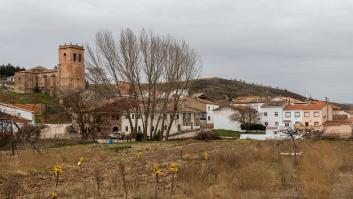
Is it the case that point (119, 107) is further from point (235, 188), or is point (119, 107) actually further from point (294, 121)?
point (235, 188)

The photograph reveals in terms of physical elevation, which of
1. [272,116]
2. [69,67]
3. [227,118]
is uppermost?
[69,67]

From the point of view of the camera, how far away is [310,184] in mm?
11125

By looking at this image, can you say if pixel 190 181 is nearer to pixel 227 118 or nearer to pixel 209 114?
pixel 227 118

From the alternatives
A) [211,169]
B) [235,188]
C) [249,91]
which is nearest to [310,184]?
[235,188]

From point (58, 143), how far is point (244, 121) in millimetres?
33552

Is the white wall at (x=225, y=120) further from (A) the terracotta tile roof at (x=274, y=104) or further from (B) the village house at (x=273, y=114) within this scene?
(A) the terracotta tile roof at (x=274, y=104)

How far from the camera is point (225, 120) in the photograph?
67938 mm

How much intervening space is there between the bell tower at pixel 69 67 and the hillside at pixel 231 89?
154ft

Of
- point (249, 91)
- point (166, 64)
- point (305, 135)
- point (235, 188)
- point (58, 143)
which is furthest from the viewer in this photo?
point (249, 91)

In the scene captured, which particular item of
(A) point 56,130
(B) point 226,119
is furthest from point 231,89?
(A) point 56,130

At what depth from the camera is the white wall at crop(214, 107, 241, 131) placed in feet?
220

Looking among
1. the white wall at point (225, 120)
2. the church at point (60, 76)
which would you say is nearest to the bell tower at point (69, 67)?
the church at point (60, 76)

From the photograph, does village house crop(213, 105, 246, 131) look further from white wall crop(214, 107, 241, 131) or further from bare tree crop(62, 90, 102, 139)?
bare tree crop(62, 90, 102, 139)

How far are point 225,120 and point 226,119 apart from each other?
0.87 ft
